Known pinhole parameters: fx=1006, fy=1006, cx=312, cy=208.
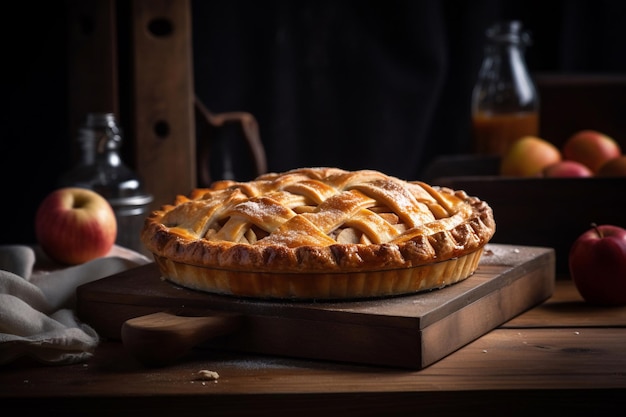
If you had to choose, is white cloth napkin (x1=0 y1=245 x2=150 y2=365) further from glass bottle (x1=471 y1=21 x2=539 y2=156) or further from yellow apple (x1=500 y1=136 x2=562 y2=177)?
glass bottle (x1=471 y1=21 x2=539 y2=156)

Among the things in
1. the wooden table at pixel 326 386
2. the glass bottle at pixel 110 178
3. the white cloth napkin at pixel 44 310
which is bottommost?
the wooden table at pixel 326 386

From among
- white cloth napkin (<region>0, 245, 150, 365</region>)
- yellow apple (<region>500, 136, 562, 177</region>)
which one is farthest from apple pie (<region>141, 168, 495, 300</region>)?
yellow apple (<region>500, 136, 562, 177</region>)

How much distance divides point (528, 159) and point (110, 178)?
91 cm

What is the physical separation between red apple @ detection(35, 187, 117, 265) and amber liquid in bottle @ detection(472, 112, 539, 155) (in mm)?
1097

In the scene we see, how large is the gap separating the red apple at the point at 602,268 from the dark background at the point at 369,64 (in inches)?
58.3

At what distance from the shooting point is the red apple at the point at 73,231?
1854 millimetres

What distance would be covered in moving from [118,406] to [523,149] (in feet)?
4.30

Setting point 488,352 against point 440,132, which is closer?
point 488,352

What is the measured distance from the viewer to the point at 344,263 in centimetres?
129

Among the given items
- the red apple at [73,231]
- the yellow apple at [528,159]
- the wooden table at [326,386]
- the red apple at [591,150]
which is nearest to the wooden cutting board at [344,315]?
the wooden table at [326,386]

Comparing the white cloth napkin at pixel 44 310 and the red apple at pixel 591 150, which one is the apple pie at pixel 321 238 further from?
the red apple at pixel 591 150

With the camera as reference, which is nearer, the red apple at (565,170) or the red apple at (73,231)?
the red apple at (73,231)

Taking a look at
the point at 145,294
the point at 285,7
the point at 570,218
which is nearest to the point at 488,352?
the point at 145,294

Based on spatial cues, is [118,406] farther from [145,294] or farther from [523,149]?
[523,149]
